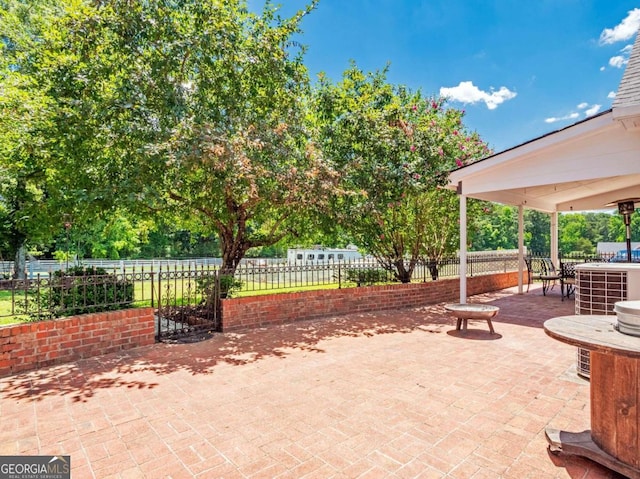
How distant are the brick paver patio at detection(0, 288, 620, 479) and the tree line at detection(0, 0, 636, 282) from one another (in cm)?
281

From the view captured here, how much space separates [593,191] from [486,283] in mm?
4430

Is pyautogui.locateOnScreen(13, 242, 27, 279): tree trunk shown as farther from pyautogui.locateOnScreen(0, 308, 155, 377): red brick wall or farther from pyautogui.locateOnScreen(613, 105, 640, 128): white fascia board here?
pyautogui.locateOnScreen(613, 105, 640, 128): white fascia board

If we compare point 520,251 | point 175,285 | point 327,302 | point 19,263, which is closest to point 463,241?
point 327,302

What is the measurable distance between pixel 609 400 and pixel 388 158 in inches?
289

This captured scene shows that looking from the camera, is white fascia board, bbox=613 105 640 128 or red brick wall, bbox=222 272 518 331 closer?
white fascia board, bbox=613 105 640 128

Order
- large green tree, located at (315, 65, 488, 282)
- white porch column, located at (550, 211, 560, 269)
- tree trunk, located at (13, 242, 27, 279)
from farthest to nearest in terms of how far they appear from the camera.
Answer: tree trunk, located at (13, 242, 27, 279)
white porch column, located at (550, 211, 560, 269)
large green tree, located at (315, 65, 488, 282)

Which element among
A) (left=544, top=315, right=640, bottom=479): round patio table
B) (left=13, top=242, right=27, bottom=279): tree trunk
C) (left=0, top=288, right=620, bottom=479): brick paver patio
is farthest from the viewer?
(left=13, top=242, right=27, bottom=279): tree trunk

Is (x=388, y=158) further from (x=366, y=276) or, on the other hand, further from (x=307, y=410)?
(x=307, y=410)

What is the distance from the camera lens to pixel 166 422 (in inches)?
133

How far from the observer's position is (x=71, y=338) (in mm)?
5211

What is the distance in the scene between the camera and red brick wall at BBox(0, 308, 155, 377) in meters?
4.71

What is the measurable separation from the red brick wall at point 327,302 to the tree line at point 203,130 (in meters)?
1.55

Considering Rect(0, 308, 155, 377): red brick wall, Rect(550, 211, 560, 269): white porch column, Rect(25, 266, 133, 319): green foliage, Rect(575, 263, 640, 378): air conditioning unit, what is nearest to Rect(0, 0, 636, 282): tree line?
Rect(25, 266, 133, 319): green foliage

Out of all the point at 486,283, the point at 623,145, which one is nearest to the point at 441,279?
the point at 486,283
